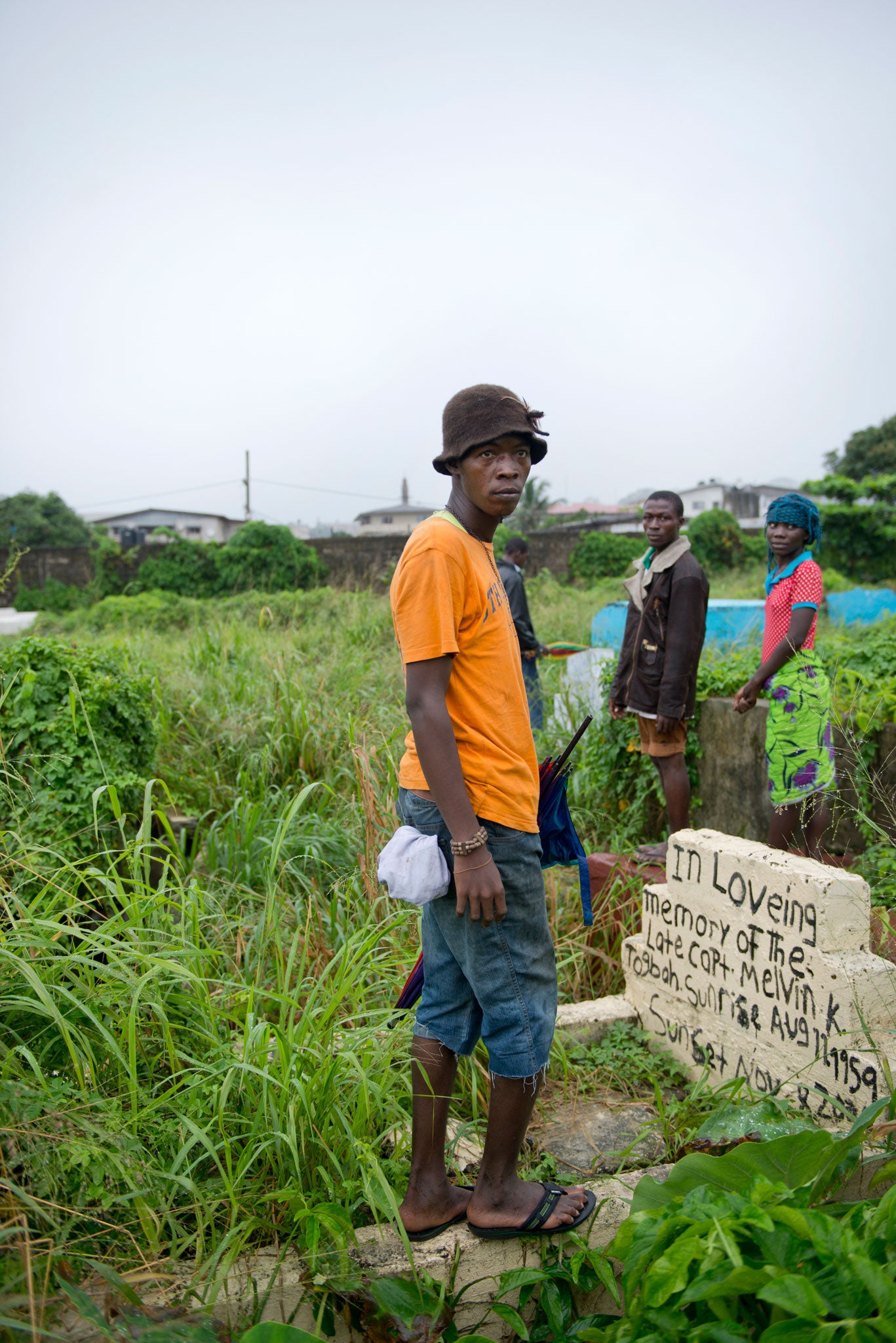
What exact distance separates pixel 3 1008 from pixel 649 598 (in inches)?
115

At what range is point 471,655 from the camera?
1.88 meters

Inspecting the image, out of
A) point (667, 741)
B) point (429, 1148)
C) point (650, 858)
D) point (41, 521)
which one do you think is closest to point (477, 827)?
point (429, 1148)

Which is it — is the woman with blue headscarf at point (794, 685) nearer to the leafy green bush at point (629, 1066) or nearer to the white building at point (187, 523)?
the leafy green bush at point (629, 1066)

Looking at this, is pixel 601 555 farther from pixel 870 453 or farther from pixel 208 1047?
pixel 208 1047

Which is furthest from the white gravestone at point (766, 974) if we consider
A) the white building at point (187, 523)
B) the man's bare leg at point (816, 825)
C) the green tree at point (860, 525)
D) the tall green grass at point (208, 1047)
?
the white building at point (187, 523)

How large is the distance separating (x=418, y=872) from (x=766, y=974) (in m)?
1.25

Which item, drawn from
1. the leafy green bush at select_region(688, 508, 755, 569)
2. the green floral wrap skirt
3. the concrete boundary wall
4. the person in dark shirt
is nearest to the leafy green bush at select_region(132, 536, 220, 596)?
the concrete boundary wall

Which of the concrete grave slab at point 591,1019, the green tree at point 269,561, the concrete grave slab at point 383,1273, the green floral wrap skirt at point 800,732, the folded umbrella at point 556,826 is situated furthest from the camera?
the green tree at point 269,561

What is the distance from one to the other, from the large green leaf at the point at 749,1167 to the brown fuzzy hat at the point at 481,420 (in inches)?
57.6

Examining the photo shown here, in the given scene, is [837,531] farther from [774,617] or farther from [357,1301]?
[357,1301]

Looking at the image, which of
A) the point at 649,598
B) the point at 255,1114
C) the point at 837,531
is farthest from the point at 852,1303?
the point at 837,531

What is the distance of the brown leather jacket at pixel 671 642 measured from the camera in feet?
12.7

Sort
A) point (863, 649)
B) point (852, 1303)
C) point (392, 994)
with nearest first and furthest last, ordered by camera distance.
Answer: point (852, 1303) < point (392, 994) < point (863, 649)

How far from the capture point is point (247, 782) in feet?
14.8
